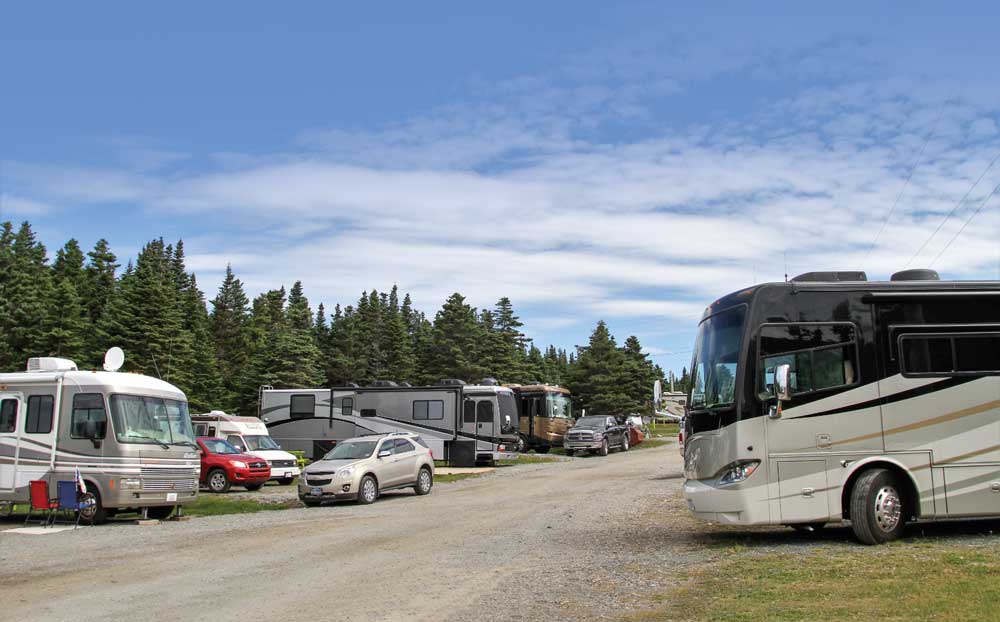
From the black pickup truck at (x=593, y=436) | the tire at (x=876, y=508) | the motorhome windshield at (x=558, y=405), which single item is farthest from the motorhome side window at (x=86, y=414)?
the motorhome windshield at (x=558, y=405)

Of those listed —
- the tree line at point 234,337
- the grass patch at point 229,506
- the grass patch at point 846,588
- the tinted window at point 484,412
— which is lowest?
the grass patch at point 229,506

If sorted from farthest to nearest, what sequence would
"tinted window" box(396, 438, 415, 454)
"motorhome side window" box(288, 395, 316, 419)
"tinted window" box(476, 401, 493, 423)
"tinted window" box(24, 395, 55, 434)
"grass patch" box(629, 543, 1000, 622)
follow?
"motorhome side window" box(288, 395, 316, 419) → "tinted window" box(476, 401, 493, 423) → "tinted window" box(396, 438, 415, 454) → "tinted window" box(24, 395, 55, 434) → "grass patch" box(629, 543, 1000, 622)

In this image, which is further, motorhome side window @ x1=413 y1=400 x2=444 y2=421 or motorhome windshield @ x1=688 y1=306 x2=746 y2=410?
motorhome side window @ x1=413 y1=400 x2=444 y2=421

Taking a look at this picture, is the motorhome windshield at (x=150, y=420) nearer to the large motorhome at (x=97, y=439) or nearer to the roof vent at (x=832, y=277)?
the large motorhome at (x=97, y=439)

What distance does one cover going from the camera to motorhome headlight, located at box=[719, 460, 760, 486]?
34.0 feet

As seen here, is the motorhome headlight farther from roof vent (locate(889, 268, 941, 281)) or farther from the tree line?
the tree line

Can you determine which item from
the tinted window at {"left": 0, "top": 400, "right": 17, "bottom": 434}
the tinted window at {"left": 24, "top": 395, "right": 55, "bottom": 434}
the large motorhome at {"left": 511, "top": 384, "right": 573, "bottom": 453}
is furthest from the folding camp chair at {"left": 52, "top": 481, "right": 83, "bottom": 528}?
the large motorhome at {"left": 511, "top": 384, "right": 573, "bottom": 453}

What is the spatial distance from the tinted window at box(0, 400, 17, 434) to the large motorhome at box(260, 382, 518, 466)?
1721 cm

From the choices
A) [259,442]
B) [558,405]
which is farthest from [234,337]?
[259,442]

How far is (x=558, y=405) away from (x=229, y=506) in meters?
24.2

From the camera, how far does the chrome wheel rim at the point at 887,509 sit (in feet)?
33.8

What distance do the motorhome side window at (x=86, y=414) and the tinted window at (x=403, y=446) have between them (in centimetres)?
699

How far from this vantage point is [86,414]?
15594mm

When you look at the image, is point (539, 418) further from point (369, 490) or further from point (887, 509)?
point (887, 509)
